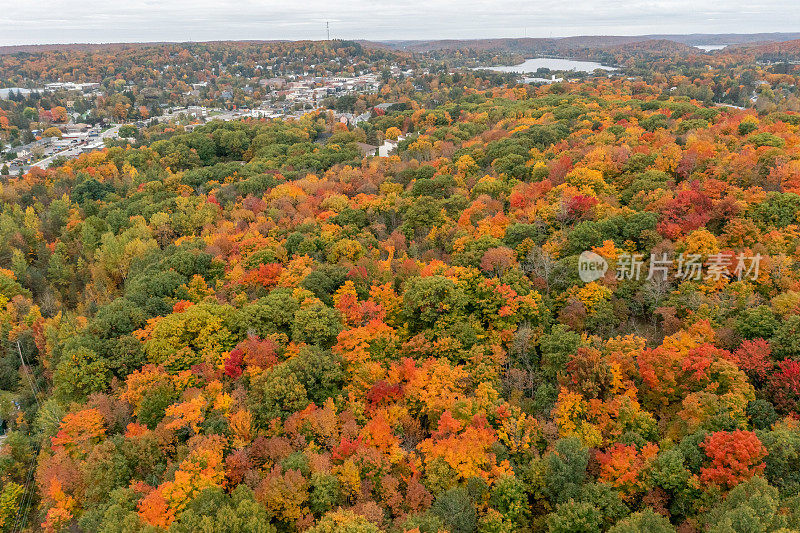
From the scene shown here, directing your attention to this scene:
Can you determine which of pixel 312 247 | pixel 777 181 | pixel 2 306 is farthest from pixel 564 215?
pixel 2 306

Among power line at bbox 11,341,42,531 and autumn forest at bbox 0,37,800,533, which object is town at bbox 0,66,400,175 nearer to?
autumn forest at bbox 0,37,800,533

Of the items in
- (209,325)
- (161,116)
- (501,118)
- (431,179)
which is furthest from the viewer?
(161,116)

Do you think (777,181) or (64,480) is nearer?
(64,480)

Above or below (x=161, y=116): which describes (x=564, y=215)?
below

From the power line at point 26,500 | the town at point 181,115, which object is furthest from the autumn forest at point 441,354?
the town at point 181,115

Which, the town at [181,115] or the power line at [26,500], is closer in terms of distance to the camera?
the power line at [26,500]

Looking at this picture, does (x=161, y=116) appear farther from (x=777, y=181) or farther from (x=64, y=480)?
(x=777, y=181)

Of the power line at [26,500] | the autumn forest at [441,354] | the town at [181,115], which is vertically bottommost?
the power line at [26,500]

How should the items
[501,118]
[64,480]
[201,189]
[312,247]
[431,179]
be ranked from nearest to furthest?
Result: [64,480] → [312,247] → [431,179] → [201,189] → [501,118]

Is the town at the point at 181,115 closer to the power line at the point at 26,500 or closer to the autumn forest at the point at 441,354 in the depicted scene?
the autumn forest at the point at 441,354

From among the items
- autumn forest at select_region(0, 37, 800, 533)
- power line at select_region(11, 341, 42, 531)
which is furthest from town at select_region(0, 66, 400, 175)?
power line at select_region(11, 341, 42, 531)

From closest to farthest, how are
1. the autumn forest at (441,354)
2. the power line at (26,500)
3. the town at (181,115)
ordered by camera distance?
the autumn forest at (441,354), the power line at (26,500), the town at (181,115)
